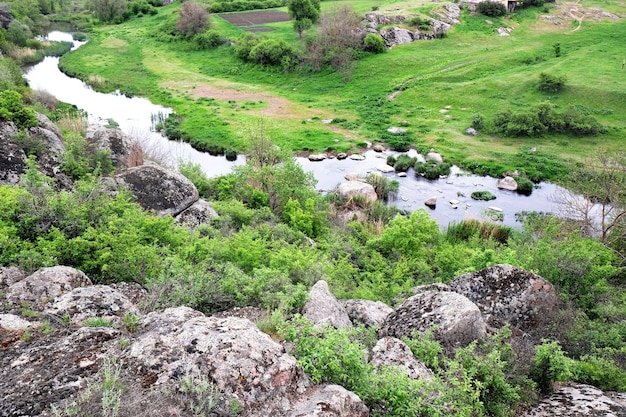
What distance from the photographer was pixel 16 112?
1922 cm

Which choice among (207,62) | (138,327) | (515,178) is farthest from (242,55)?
(138,327)

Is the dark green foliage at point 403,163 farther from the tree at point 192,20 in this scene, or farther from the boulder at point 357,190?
the tree at point 192,20

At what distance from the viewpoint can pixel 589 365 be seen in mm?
10883

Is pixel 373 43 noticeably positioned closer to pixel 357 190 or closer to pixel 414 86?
pixel 414 86

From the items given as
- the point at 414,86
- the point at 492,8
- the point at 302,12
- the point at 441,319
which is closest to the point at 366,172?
the point at 414,86

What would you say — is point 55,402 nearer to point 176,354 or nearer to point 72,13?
point 176,354

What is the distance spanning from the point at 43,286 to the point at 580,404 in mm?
11609

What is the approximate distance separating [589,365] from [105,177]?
18776mm

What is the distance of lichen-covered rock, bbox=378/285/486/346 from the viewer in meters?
10.5

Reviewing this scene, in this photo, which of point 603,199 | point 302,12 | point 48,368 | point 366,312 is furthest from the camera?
point 302,12

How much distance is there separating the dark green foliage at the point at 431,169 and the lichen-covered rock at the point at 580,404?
1171 inches

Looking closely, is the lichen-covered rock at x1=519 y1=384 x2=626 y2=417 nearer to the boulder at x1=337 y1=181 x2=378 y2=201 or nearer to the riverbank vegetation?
the riverbank vegetation

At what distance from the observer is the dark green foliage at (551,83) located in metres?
48.5

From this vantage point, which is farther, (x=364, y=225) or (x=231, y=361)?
(x=364, y=225)
